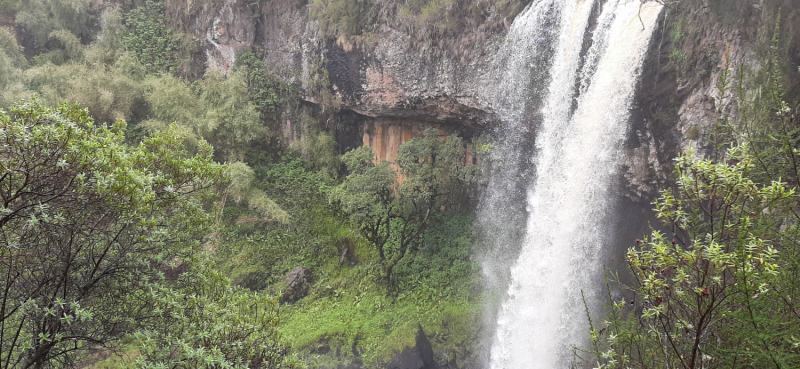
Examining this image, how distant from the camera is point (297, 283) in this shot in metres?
12.9

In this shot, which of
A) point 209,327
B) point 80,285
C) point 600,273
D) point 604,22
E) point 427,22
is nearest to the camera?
point 80,285

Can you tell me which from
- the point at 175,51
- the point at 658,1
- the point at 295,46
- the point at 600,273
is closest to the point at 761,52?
the point at 658,1

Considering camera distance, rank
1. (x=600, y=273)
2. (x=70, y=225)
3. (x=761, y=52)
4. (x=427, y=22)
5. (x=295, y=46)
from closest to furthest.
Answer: (x=70, y=225)
(x=761, y=52)
(x=600, y=273)
(x=427, y=22)
(x=295, y=46)

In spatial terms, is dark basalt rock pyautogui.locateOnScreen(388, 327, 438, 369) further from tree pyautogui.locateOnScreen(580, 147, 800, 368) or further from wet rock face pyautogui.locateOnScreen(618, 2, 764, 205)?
tree pyautogui.locateOnScreen(580, 147, 800, 368)

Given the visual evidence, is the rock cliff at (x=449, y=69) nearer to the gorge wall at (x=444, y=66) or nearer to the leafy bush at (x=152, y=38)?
the gorge wall at (x=444, y=66)

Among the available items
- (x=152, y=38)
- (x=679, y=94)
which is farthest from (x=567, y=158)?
(x=152, y=38)

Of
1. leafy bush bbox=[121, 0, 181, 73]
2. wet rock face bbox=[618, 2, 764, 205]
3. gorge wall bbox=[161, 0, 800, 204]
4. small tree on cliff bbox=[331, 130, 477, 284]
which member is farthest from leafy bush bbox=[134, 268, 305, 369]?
leafy bush bbox=[121, 0, 181, 73]

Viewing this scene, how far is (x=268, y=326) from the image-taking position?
4824 millimetres

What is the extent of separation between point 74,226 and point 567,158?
9802 mm

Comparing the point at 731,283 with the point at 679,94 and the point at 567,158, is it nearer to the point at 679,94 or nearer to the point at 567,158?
the point at 679,94

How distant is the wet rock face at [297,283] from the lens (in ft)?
41.7

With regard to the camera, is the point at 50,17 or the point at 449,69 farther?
the point at 50,17

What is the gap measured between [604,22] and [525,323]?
24.6 feet

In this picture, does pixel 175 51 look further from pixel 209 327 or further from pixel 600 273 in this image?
pixel 600 273
